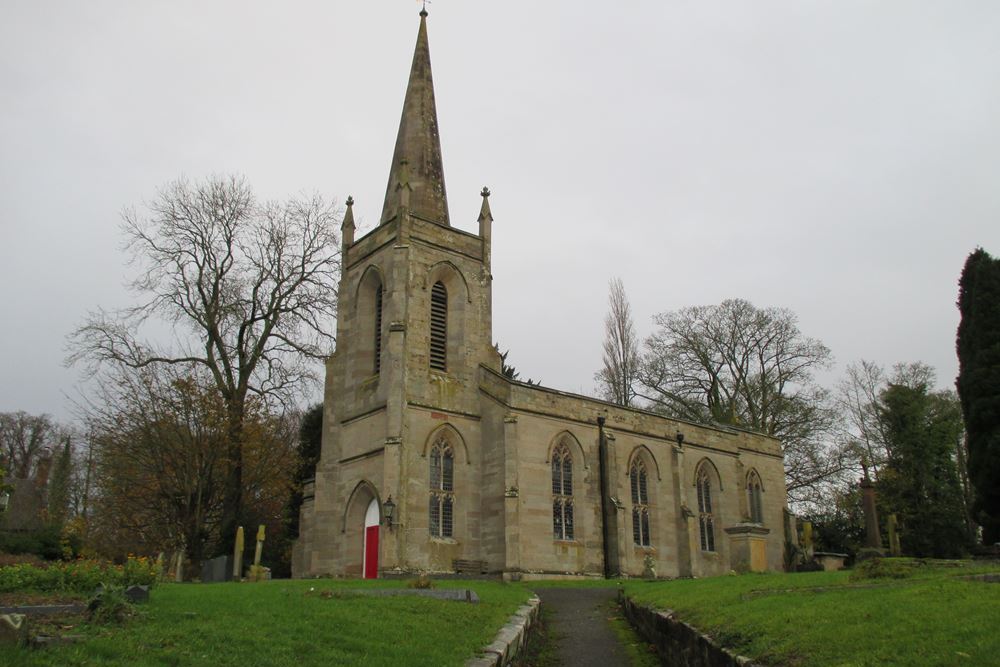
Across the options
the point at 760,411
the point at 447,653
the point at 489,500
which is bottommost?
the point at 447,653

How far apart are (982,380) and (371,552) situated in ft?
79.5

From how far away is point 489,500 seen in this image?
30.0 metres

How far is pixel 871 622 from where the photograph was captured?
883 centimetres

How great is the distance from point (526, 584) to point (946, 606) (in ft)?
61.5

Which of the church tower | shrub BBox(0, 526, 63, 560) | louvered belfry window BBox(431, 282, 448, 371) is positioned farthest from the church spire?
shrub BBox(0, 526, 63, 560)

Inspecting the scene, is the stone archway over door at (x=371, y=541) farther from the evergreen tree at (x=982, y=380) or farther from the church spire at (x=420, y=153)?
the evergreen tree at (x=982, y=380)

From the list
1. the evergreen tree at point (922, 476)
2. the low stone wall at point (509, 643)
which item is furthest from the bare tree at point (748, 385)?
the low stone wall at point (509, 643)

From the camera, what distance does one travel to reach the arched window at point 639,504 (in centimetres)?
3388

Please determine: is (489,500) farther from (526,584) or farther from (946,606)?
(946,606)

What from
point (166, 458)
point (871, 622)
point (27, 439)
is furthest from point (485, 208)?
point (27, 439)

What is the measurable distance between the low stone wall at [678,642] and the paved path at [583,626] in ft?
2.01

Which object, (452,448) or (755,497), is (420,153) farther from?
(755,497)

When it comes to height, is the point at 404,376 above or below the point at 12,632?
above

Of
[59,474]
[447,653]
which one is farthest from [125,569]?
[59,474]
